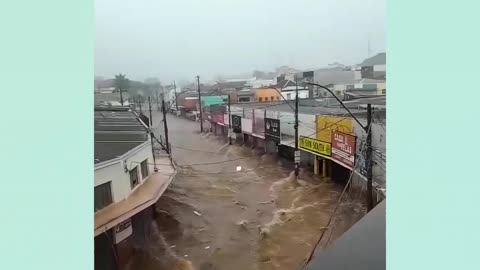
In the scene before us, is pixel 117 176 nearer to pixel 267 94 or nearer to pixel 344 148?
pixel 267 94

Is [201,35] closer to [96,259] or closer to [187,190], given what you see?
[187,190]

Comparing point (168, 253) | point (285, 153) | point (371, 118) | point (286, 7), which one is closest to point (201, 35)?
point (286, 7)

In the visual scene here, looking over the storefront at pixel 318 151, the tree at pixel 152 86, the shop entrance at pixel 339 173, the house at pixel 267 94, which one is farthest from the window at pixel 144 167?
the shop entrance at pixel 339 173

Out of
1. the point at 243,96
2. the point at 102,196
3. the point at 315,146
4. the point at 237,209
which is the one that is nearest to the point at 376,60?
the point at 315,146

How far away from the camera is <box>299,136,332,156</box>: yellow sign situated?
150 cm

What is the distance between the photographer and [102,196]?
4.52 feet

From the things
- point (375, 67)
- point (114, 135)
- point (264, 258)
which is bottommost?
point (264, 258)

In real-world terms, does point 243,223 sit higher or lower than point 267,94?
lower

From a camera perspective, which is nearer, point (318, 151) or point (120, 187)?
point (120, 187)

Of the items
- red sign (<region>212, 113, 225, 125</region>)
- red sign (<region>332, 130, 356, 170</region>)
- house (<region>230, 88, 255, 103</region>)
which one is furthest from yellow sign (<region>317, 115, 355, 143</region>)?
red sign (<region>212, 113, 225, 125</region>)

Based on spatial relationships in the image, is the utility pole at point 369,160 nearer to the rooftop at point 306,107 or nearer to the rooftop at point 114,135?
the rooftop at point 306,107

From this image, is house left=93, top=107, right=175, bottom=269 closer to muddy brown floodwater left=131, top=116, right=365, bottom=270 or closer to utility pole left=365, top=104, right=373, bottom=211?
muddy brown floodwater left=131, top=116, right=365, bottom=270

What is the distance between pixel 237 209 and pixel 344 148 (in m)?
0.49

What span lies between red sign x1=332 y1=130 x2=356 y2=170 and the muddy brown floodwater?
0.10 meters
